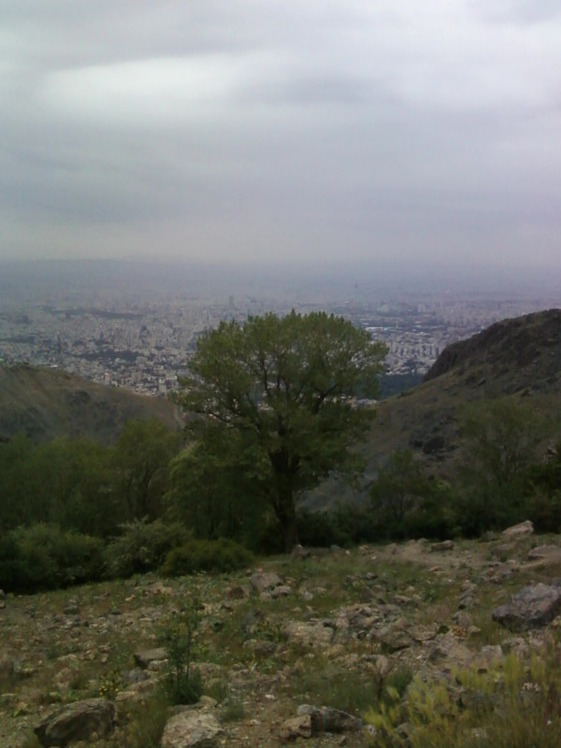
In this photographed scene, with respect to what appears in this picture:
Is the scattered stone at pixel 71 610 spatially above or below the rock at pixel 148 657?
Answer: below

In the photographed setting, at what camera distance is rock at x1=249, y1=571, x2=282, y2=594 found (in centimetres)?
1544

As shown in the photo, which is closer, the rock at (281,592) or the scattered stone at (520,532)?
Answer: the rock at (281,592)

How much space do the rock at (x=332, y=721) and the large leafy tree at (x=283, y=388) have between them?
52.5 ft

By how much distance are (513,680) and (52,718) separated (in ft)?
16.4

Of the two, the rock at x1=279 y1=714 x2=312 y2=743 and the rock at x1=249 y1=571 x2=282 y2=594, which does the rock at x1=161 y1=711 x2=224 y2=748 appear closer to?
the rock at x1=279 y1=714 x2=312 y2=743

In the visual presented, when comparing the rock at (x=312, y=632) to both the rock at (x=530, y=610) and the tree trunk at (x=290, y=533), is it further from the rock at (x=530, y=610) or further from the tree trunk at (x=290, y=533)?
the tree trunk at (x=290, y=533)

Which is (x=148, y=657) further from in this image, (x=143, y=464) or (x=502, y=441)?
(x=502, y=441)

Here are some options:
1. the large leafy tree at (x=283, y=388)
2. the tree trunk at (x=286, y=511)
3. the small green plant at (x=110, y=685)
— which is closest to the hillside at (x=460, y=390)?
the tree trunk at (x=286, y=511)

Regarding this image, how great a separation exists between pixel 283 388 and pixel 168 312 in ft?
300

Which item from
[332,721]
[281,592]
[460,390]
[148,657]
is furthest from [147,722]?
[460,390]

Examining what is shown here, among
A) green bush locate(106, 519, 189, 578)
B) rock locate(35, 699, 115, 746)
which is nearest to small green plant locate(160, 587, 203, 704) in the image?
rock locate(35, 699, 115, 746)

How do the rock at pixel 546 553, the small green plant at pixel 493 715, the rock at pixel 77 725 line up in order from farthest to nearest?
the rock at pixel 546 553 < the rock at pixel 77 725 < the small green plant at pixel 493 715

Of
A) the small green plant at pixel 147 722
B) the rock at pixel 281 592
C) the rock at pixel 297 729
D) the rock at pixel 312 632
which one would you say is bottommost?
the rock at pixel 281 592

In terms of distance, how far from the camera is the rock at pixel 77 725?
269 inches
